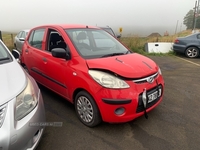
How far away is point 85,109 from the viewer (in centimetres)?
270

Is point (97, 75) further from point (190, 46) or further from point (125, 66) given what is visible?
point (190, 46)

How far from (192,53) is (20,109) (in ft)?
29.4

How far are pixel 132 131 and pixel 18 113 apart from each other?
168 centimetres

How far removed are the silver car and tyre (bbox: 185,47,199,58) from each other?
336 inches

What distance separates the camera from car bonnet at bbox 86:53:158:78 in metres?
2.46

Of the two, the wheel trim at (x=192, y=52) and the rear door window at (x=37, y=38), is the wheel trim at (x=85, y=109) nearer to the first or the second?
the rear door window at (x=37, y=38)

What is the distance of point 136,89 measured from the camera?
2.40m

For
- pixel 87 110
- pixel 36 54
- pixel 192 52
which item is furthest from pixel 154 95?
pixel 192 52

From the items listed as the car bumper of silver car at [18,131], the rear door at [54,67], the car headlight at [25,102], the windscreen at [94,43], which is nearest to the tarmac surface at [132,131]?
the rear door at [54,67]

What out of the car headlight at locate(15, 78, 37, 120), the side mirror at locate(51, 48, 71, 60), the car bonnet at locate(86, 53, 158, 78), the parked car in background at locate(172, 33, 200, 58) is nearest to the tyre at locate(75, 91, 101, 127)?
the car bonnet at locate(86, 53, 158, 78)

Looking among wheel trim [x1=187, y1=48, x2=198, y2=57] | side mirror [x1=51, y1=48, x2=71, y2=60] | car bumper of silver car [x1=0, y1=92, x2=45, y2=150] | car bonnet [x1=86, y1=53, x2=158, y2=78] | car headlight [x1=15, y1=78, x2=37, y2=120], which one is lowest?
wheel trim [x1=187, y1=48, x2=198, y2=57]

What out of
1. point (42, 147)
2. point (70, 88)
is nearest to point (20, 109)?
point (42, 147)

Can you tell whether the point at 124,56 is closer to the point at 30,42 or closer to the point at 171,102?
the point at 171,102

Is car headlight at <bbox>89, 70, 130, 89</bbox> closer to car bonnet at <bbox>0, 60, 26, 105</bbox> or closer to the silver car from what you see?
the silver car
